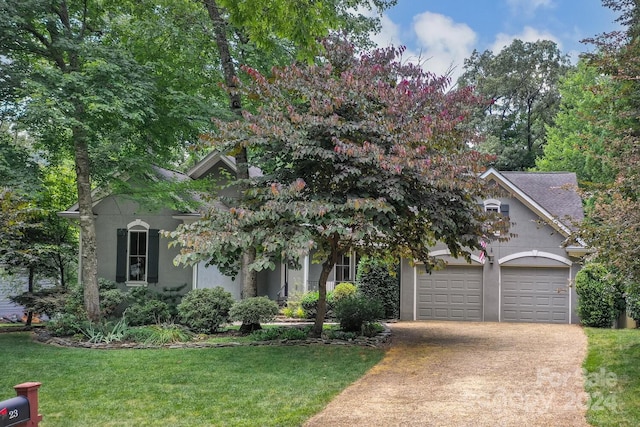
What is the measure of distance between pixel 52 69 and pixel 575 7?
16.4 meters

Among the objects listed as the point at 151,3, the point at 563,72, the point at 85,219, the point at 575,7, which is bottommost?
the point at 85,219

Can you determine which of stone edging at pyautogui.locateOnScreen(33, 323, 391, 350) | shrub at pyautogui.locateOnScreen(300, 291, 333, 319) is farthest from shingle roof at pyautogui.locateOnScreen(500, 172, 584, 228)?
stone edging at pyautogui.locateOnScreen(33, 323, 391, 350)

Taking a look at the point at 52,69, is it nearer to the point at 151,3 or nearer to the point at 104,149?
the point at 104,149

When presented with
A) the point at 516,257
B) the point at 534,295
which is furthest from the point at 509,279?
the point at 534,295

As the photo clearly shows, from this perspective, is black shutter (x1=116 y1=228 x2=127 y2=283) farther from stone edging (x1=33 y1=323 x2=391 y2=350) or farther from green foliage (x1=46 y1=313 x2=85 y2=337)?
stone edging (x1=33 y1=323 x2=391 y2=350)

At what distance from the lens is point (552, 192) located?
1934 cm

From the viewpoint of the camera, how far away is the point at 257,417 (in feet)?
21.1

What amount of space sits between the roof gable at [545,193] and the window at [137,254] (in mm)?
10638

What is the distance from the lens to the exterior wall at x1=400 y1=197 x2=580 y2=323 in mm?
17500

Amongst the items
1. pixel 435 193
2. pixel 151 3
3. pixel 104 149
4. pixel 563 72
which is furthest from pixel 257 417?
pixel 563 72

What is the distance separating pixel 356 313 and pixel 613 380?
19.4 feet

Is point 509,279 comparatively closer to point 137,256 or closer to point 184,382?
point 137,256

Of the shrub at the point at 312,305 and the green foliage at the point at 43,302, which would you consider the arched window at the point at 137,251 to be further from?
the shrub at the point at 312,305

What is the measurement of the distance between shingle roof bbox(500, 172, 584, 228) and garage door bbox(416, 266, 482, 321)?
132 inches
